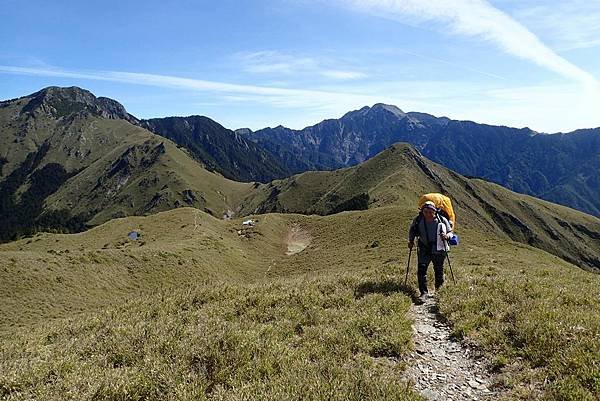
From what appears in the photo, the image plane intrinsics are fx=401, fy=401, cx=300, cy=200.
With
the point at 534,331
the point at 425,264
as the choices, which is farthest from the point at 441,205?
the point at 534,331

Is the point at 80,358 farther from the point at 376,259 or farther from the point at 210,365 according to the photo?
the point at 376,259

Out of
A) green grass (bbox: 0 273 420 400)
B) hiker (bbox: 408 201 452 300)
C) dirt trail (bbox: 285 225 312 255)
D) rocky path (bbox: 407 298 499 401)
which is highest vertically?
hiker (bbox: 408 201 452 300)

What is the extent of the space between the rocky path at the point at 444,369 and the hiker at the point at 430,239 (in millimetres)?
4056

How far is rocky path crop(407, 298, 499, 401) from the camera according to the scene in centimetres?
851

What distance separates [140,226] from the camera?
76.9m

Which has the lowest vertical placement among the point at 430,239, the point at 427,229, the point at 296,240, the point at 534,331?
the point at 296,240

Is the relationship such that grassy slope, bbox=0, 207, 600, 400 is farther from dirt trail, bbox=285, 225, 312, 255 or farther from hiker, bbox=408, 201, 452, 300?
dirt trail, bbox=285, 225, 312, 255

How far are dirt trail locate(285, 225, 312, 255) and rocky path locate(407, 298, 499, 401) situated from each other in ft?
200

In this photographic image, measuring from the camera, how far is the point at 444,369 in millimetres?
9688

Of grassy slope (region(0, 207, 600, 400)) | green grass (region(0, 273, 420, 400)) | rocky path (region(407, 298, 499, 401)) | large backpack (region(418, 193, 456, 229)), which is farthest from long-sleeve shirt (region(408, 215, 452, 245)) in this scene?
rocky path (region(407, 298, 499, 401))

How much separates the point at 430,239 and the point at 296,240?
6536cm

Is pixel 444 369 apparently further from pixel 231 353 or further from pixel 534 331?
pixel 231 353

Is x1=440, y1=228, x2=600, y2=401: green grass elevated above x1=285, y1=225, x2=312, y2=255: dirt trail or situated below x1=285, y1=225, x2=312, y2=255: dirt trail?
above

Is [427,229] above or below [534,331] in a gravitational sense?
above
